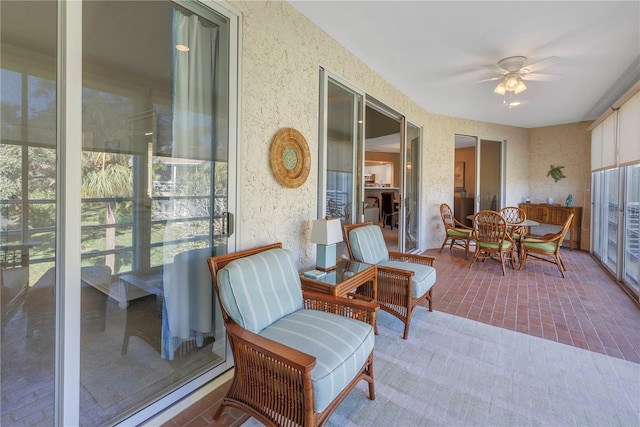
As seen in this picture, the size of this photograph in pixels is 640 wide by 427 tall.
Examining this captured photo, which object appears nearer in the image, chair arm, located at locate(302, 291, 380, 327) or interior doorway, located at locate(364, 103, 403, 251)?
chair arm, located at locate(302, 291, 380, 327)

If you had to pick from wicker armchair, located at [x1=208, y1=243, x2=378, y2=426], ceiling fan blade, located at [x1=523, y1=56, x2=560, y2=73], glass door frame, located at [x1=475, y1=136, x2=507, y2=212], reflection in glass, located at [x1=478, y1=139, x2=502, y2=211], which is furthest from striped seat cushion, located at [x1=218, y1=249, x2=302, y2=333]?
reflection in glass, located at [x1=478, y1=139, x2=502, y2=211]

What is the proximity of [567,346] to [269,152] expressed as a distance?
9.39 ft

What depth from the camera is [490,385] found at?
186 centimetres

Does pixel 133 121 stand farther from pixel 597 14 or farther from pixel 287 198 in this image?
pixel 597 14

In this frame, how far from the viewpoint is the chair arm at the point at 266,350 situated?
3.93ft

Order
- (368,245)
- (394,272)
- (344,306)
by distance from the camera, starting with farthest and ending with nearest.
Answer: (368,245) → (394,272) → (344,306)

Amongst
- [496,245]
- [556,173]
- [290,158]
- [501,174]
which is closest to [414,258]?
[290,158]

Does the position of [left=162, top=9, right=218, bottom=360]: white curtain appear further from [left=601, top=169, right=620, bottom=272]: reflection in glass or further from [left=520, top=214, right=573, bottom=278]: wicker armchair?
[left=601, top=169, right=620, bottom=272]: reflection in glass

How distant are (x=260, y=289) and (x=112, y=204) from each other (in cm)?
89

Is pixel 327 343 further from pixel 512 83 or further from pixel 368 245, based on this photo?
pixel 512 83

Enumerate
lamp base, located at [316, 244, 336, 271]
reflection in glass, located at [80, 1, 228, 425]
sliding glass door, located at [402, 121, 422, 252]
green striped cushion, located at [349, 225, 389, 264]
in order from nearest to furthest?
reflection in glass, located at [80, 1, 228, 425] → lamp base, located at [316, 244, 336, 271] → green striped cushion, located at [349, 225, 389, 264] → sliding glass door, located at [402, 121, 422, 252]

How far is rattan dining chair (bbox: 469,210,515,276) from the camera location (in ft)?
14.3

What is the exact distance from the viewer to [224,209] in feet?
6.46

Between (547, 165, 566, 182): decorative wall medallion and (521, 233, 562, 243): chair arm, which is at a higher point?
(547, 165, 566, 182): decorative wall medallion
